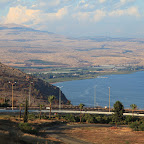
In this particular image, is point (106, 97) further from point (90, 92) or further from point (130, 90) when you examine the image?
point (130, 90)

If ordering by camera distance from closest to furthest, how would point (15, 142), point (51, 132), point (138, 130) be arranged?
point (15, 142) → point (51, 132) → point (138, 130)

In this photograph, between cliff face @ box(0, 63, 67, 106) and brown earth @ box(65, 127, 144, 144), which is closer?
brown earth @ box(65, 127, 144, 144)

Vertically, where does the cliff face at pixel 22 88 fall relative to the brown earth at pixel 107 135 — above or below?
above

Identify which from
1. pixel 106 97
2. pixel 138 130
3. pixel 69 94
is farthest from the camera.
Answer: pixel 69 94

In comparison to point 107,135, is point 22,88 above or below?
above

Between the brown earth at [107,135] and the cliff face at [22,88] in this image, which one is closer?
the brown earth at [107,135]

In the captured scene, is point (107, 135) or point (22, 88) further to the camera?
point (22, 88)

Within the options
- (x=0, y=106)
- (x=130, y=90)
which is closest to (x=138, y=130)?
(x=0, y=106)

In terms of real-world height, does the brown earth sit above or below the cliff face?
below
